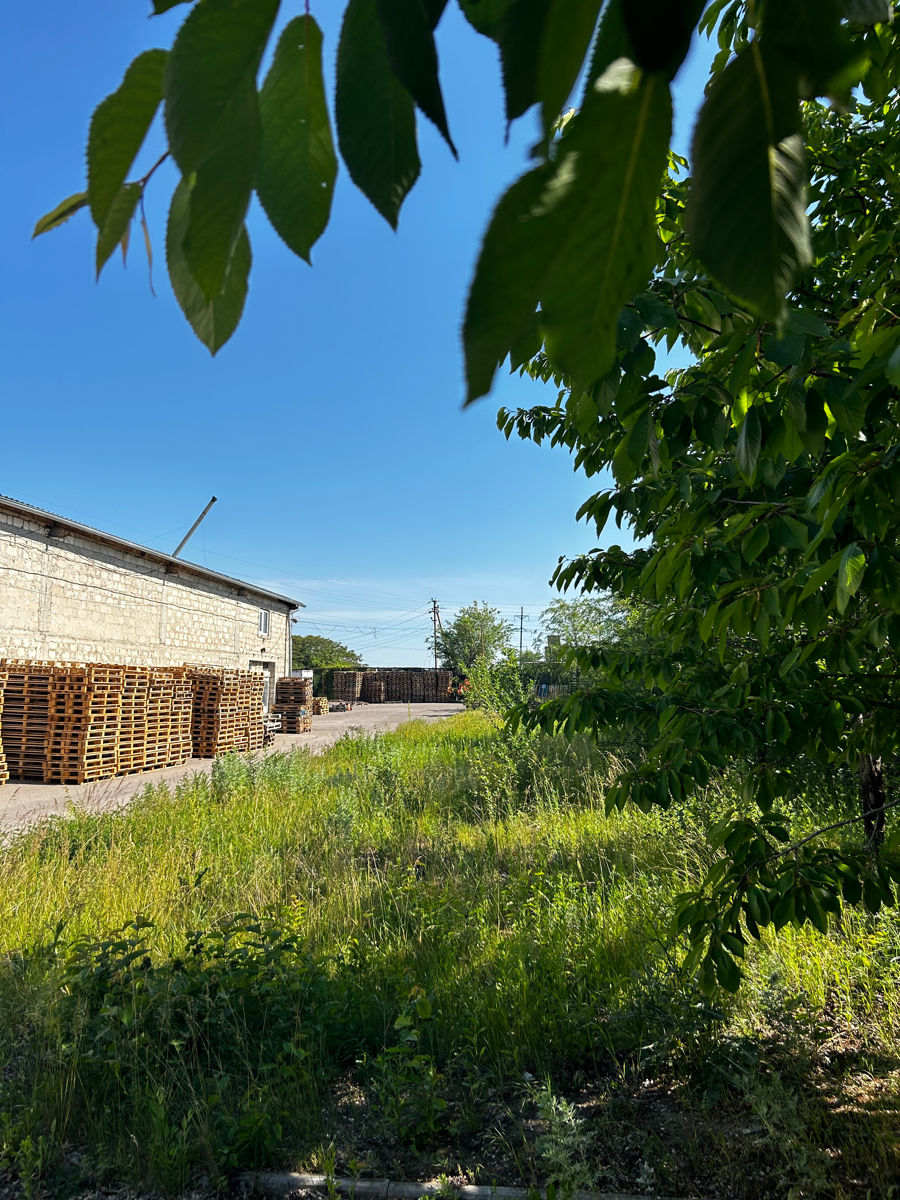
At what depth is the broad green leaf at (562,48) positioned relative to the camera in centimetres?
27

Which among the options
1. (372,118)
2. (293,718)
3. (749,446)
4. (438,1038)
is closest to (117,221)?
(372,118)

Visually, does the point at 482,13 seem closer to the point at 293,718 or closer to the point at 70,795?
the point at 70,795

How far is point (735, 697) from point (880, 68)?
178 centimetres

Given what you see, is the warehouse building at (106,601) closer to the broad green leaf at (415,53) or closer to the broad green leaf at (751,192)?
the broad green leaf at (415,53)

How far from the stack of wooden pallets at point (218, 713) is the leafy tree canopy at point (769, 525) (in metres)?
12.5

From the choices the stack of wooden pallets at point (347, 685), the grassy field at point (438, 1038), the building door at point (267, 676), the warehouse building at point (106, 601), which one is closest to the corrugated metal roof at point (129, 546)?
the warehouse building at point (106, 601)

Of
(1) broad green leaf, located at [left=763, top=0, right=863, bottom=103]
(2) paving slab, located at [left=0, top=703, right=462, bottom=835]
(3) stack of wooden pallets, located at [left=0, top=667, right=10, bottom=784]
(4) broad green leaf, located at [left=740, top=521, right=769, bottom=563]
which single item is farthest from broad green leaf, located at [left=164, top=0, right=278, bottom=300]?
(3) stack of wooden pallets, located at [left=0, top=667, right=10, bottom=784]

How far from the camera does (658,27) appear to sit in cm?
23

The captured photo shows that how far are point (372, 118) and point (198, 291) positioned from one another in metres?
0.13

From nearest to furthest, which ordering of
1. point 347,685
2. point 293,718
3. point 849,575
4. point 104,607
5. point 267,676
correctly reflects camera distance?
point 849,575 < point 104,607 < point 293,718 < point 267,676 < point 347,685

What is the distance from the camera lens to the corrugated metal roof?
11.6 meters

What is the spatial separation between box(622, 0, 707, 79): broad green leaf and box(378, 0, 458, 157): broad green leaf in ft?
0.30

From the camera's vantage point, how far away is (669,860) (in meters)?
4.80

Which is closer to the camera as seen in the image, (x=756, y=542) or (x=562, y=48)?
(x=562, y=48)
